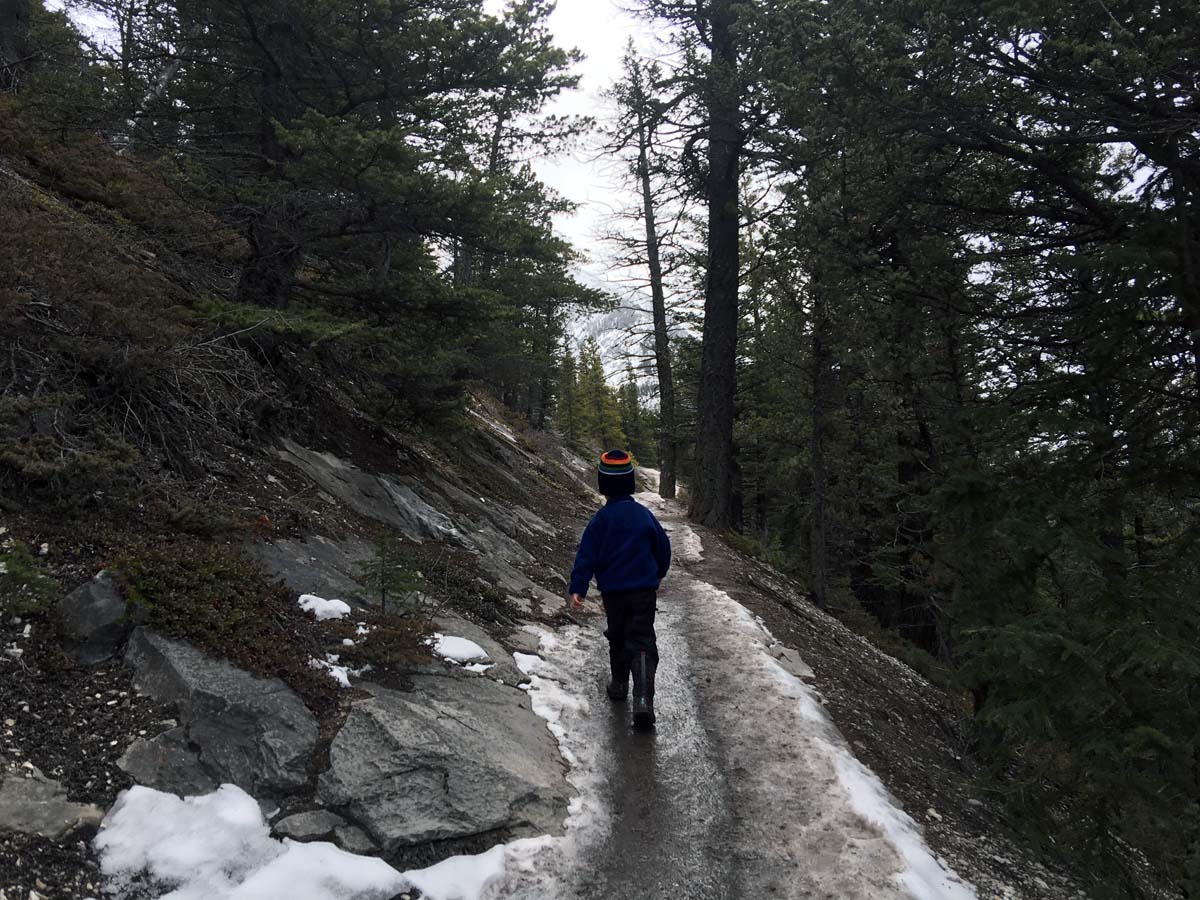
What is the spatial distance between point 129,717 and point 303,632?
47.1 inches

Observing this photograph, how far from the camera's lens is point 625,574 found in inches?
206

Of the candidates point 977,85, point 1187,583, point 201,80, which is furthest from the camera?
point 201,80

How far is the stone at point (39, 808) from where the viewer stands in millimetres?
2660

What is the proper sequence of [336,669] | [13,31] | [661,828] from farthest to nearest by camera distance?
[13,31]
[336,669]
[661,828]

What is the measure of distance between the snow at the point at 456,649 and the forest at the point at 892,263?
266 centimetres

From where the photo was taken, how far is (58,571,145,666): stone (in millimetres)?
3658

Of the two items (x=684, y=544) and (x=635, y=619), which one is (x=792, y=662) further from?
(x=684, y=544)

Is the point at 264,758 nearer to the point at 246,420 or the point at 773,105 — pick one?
the point at 246,420

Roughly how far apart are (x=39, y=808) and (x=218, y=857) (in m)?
0.75

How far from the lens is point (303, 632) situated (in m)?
4.50

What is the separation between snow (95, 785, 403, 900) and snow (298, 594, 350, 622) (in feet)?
5.69

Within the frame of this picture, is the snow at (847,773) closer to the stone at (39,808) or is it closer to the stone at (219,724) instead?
the stone at (219,724)

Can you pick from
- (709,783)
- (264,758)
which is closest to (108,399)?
(264,758)

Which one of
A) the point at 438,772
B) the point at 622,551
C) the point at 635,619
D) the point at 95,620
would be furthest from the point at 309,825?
the point at 622,551
